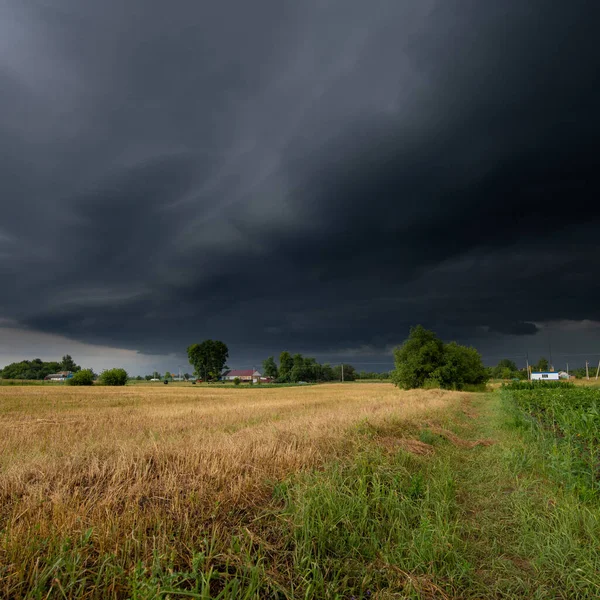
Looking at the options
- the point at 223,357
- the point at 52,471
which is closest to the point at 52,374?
the point at 223,357

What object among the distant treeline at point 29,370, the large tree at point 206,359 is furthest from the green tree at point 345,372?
the distant treeline at point 29,370

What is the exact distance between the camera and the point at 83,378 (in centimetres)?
7656

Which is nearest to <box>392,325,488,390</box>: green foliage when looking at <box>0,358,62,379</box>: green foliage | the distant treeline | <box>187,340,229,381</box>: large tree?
<box>187,340,229,381</box>: large tree

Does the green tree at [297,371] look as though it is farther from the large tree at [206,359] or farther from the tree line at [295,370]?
the large tree at [206,359]

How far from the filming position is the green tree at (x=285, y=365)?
158m

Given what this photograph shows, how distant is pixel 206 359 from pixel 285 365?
38819 millimetres

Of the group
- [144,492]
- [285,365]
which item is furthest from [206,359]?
[144,492]

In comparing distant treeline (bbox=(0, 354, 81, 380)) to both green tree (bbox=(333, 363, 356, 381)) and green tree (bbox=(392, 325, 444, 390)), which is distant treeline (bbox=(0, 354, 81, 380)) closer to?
green tree (bbox=(333, 363, 356, 381))

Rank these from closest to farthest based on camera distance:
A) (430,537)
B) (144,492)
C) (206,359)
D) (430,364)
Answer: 1. (430,537)
2. (144,492)
3. (430,364)
4. (206,359)

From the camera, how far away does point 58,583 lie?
125 inches

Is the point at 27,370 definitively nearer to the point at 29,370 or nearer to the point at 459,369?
the point at 29,370

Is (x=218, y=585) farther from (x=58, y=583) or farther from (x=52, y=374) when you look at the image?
(x=52, y=374)

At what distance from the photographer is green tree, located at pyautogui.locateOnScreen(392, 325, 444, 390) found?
71.3 m

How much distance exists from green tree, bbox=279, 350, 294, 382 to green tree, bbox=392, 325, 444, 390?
8910cm
